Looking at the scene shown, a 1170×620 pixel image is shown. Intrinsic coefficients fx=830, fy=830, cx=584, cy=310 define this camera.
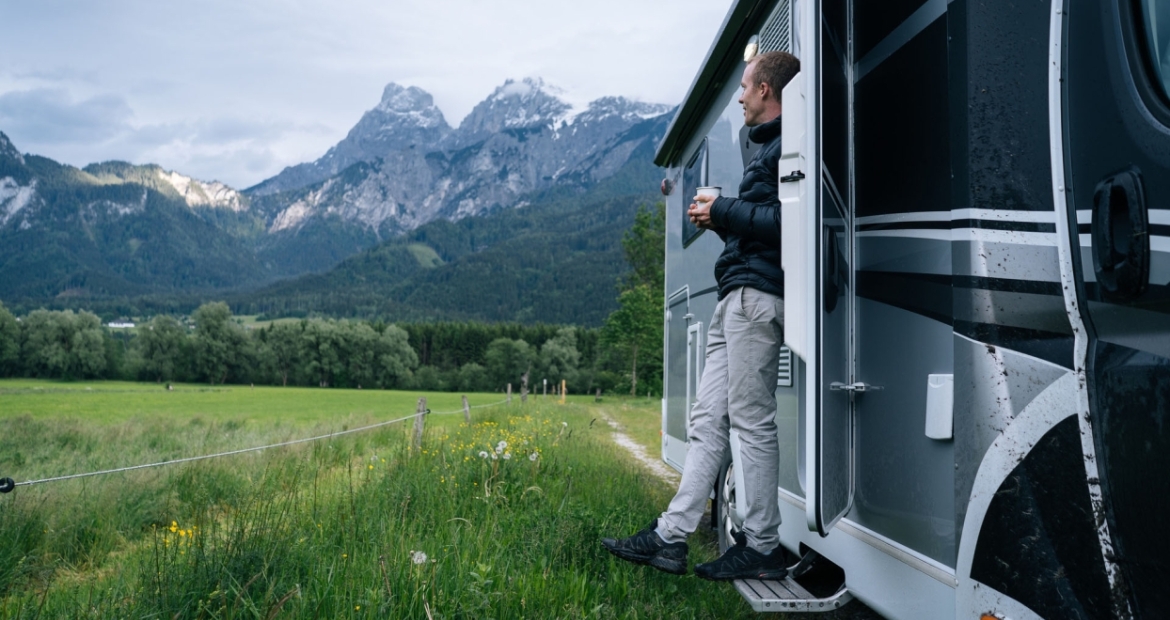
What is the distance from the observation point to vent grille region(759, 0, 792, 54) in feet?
11.1

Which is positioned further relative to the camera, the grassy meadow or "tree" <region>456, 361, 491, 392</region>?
"tree" <region>456, 361, 491, 392</region>

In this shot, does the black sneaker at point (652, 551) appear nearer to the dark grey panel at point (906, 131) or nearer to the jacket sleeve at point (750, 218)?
the jacket sleeve at point (750, 218)

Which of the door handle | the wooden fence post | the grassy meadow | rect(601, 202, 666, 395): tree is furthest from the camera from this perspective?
rect(601, 202, 666, 395): tree

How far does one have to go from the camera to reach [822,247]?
Result: 247 cm

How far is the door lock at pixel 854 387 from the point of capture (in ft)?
8.41

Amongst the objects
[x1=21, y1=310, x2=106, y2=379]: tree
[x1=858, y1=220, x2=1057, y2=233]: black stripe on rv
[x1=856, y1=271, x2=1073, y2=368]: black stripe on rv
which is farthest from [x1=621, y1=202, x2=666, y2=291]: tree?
[x1=21, y1=310, x2=106, y2=379]: tree

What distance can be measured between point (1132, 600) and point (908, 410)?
84cm

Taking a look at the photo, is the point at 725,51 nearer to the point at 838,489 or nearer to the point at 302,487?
the point at 838,489

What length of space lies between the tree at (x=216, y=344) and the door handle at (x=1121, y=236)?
2943 inches

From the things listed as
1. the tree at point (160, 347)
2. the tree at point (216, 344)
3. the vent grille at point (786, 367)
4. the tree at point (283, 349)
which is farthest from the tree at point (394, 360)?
the vent grille at point (786, 367)

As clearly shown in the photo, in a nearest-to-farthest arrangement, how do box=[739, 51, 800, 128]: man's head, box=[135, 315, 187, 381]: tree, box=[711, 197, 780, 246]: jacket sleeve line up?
box=[711, 197, 780, 246]: jacket sleeve
box=[739, 51, 800, 128]: man's head
box=[135, 315, 187, 381]: tree

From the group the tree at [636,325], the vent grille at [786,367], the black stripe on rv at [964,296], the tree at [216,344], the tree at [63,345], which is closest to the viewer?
the black stripe on rv at [964,296]

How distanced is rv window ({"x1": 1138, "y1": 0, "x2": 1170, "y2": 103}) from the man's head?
4.73 feet

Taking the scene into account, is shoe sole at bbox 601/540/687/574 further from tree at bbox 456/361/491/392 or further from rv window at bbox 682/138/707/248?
tree at bbox 456/361/491/392
